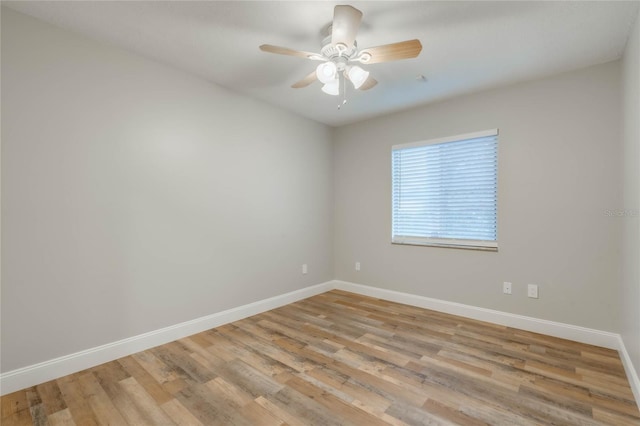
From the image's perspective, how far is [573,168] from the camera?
2.69 m

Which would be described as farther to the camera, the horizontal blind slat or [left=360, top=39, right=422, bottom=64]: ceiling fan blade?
the horizontal blind slat

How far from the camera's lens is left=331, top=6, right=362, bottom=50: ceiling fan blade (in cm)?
163

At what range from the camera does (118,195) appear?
2.39 m

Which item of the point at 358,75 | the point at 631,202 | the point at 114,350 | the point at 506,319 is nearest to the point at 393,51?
the point at 358,75

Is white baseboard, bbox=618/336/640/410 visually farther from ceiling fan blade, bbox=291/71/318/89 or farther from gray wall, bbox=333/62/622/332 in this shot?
ceiling fan blade, bbox=291/71/318/89

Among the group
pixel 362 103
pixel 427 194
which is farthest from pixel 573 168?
pixel 362 103

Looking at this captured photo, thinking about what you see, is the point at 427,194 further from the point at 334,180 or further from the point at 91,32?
the point at 91,32

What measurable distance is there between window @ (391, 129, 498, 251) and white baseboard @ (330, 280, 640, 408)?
2.25ft

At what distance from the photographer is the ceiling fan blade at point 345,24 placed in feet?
5.33

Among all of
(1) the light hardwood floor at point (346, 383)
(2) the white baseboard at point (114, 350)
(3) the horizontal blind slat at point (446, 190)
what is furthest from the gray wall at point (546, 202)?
(2) the white baseboard at point (114, 350)

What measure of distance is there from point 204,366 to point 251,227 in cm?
154

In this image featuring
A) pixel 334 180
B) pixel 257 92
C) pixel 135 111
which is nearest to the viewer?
pixel 135 111

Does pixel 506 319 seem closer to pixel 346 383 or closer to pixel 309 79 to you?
pixel 346 383

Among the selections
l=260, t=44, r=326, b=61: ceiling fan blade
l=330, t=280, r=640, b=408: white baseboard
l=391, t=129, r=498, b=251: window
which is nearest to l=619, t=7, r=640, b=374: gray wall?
l=330, t=280, r=640, b=408: white baseboard
